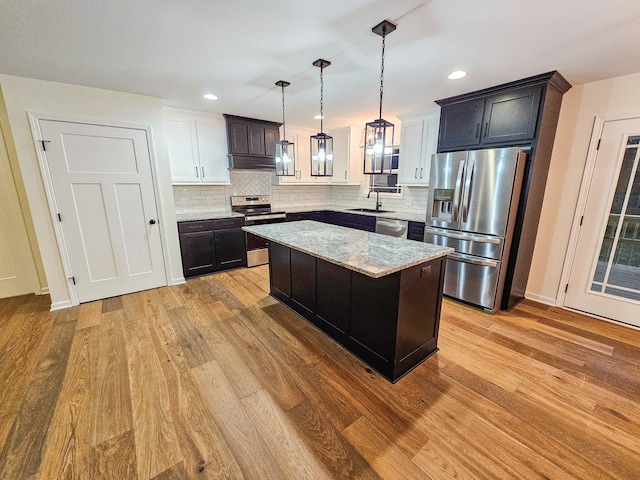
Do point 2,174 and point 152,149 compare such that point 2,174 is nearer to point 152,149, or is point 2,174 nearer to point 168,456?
point 152,149

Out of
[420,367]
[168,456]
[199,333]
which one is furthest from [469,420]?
[199,333]

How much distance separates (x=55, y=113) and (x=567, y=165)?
18.2ft

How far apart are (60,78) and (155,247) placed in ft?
6.57

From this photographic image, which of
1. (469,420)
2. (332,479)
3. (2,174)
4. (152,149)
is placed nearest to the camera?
(332,479)

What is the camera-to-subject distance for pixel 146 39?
1937 mm

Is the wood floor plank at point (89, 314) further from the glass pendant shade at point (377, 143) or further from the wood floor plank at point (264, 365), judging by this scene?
the glass pendant shade at point (377, 143)

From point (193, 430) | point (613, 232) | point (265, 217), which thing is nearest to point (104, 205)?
point (265, 217)

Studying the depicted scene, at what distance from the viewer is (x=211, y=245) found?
4.07 metres

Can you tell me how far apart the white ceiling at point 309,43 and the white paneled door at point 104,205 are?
Answer: 60 centimetres

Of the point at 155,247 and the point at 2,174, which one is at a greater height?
the point at 2,174

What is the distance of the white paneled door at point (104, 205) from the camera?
291 cm

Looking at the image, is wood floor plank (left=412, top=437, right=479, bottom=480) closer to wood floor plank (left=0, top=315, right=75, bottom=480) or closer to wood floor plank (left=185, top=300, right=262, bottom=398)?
wood floor plank (left=185, top=300, right=262, bottom=398)

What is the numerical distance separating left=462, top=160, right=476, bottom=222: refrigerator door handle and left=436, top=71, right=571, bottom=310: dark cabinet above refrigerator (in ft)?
1.27

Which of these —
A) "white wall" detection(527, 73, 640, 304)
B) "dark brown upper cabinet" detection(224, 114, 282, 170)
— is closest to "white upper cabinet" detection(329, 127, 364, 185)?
"dark brown upper cabinet" detection(224, 114, 282, 170)
